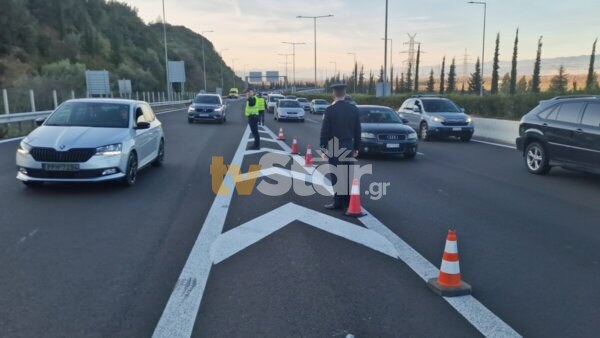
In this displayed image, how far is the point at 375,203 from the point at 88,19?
246ft

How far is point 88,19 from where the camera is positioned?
73062 millimetres

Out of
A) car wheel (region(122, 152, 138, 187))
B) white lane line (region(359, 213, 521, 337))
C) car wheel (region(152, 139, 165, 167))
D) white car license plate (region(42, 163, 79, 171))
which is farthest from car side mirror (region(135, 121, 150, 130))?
white lane line (region(359, 213, 521, 337))

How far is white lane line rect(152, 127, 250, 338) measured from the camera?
395 cm

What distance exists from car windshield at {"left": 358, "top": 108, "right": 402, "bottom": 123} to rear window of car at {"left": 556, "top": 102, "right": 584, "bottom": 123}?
5.00 m

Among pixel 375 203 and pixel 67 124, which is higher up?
pixel 67 124

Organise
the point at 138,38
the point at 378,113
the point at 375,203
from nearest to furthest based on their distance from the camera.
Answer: the point at 375,203, the point at 378,113, the point at 138,38

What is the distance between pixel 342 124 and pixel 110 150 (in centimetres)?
399

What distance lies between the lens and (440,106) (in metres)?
21.0

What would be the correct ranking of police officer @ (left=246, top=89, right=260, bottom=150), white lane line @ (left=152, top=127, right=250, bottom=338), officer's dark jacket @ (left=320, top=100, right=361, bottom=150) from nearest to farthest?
1. white lane line @ (left=152, top=127, right=250, bottom=338)
2. officer's dark jacket @ (left=320, top=100, right=361, bottom=150)
3. police officer @ (left=246, top=89, right=260, bottom=150)

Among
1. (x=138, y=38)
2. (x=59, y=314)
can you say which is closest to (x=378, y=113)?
(x=59, y=314)

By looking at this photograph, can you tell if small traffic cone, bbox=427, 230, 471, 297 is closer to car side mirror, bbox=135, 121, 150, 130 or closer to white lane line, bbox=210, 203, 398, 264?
white lane line, bbox=210, 203, 398, 264

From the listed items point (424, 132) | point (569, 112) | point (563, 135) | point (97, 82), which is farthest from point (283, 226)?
point (97, 82)

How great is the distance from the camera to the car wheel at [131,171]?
9205mm

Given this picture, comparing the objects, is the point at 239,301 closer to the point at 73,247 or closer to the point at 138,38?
the point at 73,247
